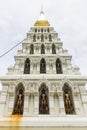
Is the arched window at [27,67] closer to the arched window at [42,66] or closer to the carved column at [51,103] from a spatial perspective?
the arched window at [42,66]

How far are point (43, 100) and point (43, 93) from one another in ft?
2.17

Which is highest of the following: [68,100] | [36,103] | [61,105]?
[68,100]

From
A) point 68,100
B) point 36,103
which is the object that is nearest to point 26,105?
point 36,103

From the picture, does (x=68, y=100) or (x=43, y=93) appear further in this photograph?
(x=43, y=93)

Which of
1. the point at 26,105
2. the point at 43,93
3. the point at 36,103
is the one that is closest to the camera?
the point at 26,105

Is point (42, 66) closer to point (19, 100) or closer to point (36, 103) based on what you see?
point (19, 100)

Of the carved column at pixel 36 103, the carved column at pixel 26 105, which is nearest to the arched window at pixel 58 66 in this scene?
the carved column at pixel 36 103

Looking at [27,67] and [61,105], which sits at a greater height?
[27,67]

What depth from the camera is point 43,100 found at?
13258 millimetres

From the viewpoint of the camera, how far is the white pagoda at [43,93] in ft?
34.7

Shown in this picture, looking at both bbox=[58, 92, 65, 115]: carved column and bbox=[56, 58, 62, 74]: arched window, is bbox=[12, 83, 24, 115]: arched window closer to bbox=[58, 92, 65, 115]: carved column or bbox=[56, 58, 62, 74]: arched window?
bbox=[58, 92, 65, 115]: carved column

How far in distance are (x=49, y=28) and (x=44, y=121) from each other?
13317 millimetres

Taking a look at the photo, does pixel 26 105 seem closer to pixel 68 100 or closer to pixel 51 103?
pixel 51 103

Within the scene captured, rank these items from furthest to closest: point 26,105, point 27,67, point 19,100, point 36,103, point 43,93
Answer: point 27,67, point 43,93, point 19,100, point 36,103, point 26,105
